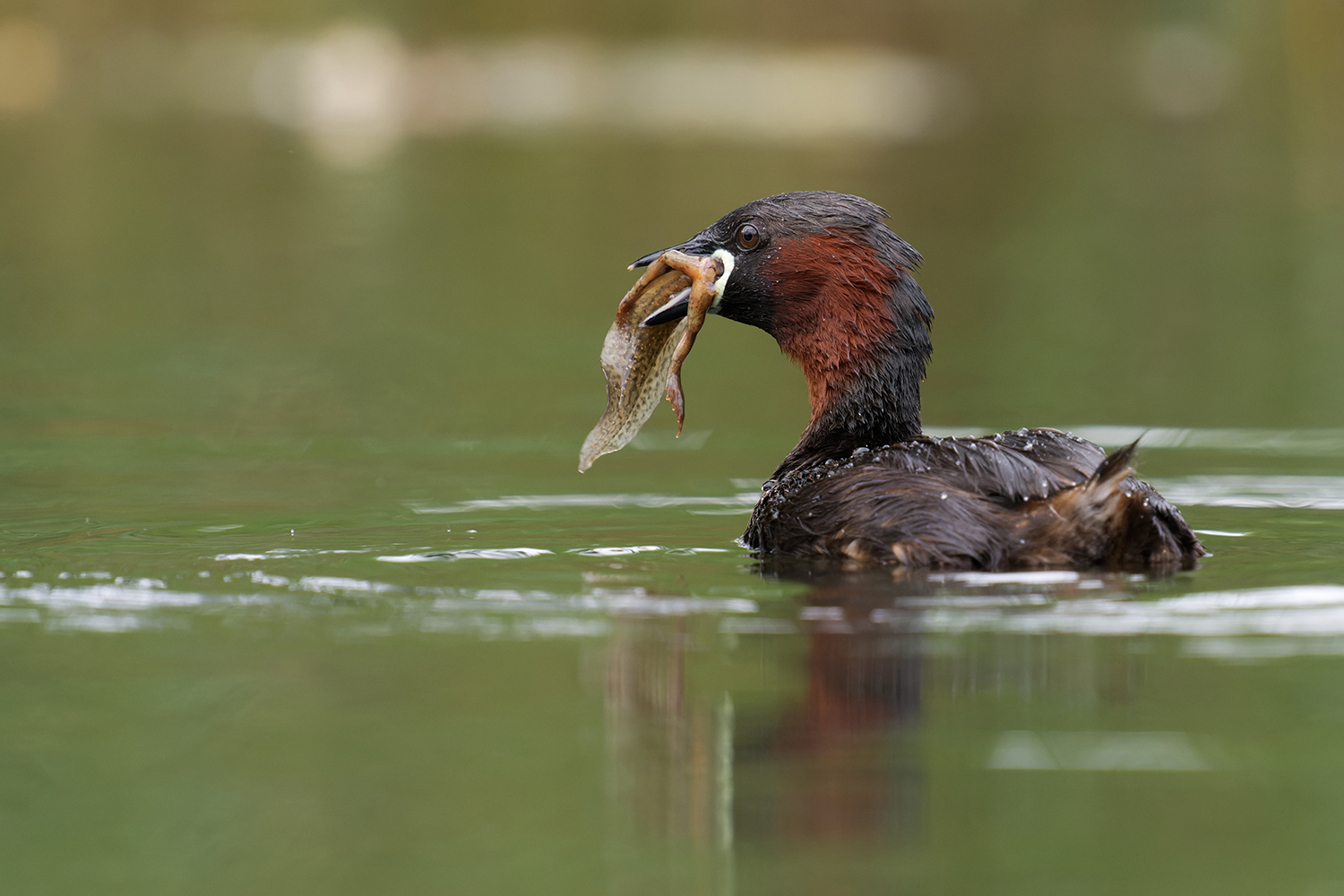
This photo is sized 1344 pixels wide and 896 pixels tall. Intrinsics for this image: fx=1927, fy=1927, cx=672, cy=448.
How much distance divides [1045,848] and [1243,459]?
5.06 m

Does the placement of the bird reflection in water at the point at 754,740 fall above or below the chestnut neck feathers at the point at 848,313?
below

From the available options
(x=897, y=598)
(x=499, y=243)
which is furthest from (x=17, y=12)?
(x=897, y=598)

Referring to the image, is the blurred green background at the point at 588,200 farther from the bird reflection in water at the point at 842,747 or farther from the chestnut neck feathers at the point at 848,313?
the bird reflection in water at the point at 842,747

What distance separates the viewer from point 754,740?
4.05 metres

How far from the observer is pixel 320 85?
35.8 metres

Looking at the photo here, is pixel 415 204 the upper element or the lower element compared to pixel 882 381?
upper

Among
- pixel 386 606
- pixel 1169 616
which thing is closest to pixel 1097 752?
pixel 1169 616

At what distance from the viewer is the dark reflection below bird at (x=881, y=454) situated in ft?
18.5

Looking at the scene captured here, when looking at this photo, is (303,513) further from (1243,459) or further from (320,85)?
(320,85)

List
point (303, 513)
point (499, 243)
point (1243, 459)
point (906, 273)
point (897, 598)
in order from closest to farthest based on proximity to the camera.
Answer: point (897, 598), point (906, 273), point (303, 513), point (1243, 459), point (499, 243)

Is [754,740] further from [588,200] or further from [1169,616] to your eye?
[588,200]

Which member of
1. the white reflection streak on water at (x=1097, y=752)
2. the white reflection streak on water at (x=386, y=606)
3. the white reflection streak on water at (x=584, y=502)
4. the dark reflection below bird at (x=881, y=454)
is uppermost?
the dark reflection below bird at (x=881, y=454)

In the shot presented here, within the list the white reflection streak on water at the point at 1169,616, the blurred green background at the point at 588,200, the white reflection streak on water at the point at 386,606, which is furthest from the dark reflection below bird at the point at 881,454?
the blurred green background at the point at 588,200

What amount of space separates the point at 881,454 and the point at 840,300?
0.74 m
